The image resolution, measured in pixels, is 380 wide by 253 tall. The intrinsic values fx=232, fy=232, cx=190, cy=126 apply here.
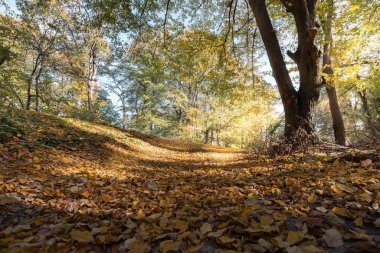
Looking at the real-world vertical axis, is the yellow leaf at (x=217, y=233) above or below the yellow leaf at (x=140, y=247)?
above

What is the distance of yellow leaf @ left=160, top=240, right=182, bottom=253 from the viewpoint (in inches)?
48.0

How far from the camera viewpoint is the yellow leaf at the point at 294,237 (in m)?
1.17

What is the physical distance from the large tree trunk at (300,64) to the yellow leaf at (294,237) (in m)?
4.53

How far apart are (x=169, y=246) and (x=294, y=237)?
2.15 ft

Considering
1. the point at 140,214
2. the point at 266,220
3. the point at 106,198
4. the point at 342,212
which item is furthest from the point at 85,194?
the point at 342,212

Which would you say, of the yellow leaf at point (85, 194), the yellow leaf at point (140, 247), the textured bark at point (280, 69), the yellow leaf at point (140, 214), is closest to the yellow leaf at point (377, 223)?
the yellow leaf at point (140, 247)

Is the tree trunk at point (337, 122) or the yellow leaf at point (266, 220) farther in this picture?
the tree trunk at point (337, 122)

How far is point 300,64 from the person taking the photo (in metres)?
5.47

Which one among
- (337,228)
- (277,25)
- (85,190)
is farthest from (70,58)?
(337,228)

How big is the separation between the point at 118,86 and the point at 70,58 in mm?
14478

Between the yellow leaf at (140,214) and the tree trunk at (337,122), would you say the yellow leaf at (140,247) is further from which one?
the tree trunk at (337,122)

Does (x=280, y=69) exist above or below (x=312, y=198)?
above

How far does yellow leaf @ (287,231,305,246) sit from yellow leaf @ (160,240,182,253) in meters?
0.57

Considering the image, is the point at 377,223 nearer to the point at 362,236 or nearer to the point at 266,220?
the point at 362,236
